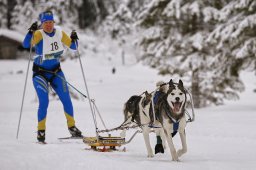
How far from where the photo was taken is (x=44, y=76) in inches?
331

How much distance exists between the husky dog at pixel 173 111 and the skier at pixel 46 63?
2425 mm

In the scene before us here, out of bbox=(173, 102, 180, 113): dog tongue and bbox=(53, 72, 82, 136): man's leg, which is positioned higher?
bbox=(53, 72, 82, 136): man's leg

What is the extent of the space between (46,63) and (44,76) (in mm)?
246

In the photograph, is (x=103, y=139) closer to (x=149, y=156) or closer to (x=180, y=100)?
(x=149, y=156)

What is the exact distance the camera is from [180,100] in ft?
21.2

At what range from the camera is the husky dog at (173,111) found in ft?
21.2

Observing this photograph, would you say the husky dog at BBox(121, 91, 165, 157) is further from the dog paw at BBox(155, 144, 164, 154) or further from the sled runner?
the sled runner

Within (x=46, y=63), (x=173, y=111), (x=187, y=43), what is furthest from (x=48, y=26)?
(x=187, y=43)

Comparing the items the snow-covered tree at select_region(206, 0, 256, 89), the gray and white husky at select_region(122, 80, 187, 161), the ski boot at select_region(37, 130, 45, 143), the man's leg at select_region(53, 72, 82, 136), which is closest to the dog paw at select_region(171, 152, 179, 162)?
the gray and white husky at select_region(122, 80, 187, 161)

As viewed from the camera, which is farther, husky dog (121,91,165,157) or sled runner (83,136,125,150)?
sled runner (83,136,125,150)

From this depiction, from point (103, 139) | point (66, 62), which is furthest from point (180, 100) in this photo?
point (66, 62)

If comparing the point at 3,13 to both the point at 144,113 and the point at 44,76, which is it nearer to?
the point at 44,76

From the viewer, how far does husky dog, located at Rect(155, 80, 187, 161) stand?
6.47 m

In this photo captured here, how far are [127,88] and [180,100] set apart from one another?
91.7 feet
